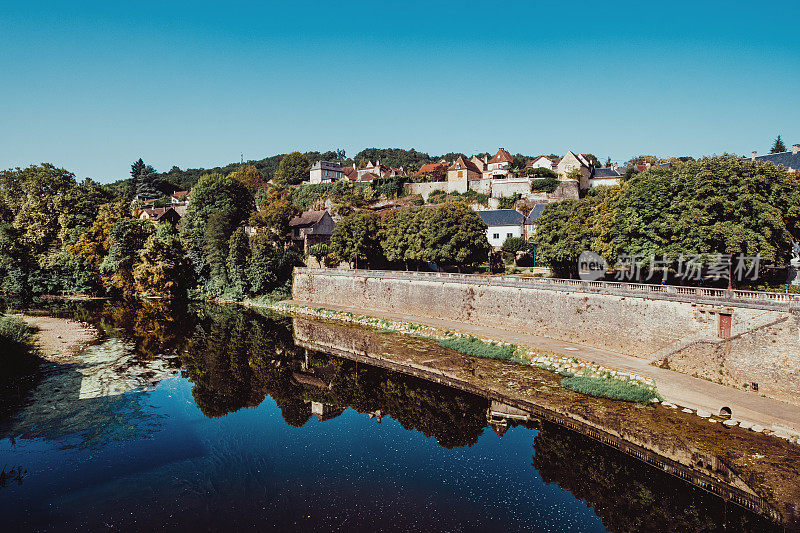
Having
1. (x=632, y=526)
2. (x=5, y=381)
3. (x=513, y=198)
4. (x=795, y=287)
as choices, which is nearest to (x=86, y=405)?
(x=5, y=381)

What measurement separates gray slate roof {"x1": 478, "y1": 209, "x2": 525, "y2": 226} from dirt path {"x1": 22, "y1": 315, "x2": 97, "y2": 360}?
4288 cm

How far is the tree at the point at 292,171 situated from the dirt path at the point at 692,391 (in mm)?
77101

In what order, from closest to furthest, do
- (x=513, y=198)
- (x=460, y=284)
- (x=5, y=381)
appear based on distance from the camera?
1. (x=5, y=381)
2. (x=460, y=284)
3. (x=513, y=198)

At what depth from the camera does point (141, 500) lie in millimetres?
15047

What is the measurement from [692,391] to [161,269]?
5093cm

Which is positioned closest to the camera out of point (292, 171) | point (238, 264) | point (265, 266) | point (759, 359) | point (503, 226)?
point (759, 359)

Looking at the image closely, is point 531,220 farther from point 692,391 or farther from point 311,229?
point 692,391

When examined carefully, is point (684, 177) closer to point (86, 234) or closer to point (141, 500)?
point (141, 500)

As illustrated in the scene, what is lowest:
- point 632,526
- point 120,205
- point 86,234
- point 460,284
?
point 632,526

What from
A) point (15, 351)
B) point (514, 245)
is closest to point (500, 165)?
point (514, 245)

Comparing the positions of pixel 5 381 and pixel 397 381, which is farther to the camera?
pixel 397 381

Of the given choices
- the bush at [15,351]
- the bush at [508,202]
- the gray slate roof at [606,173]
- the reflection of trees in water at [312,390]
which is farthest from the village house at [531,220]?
the bush at [15,351]

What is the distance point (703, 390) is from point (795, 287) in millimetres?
16388

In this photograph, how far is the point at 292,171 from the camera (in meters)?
100
